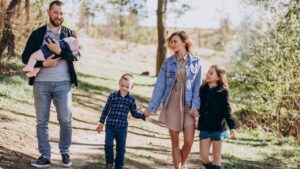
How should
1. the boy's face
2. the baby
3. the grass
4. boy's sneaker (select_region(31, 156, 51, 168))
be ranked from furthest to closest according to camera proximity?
the grass → boy's sneaker (select_region(31, 156, 51, 168)) → the boy's face → the baby

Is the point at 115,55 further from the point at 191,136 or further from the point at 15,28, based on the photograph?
the point at 191,136

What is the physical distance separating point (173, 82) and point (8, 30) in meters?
9.22

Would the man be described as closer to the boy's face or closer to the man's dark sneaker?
the man's dark sneaker

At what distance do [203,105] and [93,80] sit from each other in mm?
14643

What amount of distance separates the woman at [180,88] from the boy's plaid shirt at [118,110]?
1.00 feet

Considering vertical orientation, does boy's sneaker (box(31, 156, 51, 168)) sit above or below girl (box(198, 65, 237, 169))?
below

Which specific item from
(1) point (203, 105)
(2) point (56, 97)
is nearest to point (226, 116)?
(1) point (203, 105)

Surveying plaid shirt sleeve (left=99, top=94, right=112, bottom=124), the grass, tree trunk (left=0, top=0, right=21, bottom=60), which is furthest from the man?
tree trunk (left=0, top=0, right=21, bottom=60)

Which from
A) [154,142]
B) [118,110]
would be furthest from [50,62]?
[154,142]

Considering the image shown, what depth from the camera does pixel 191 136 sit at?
23.0 ft

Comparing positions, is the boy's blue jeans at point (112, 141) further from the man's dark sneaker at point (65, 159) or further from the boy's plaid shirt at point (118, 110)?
the man's dark sneaker at point (65, 159)

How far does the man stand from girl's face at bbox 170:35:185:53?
52.8 inches

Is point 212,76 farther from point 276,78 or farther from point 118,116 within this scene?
point 276,78

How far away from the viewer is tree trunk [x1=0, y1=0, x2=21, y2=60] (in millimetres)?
14344
